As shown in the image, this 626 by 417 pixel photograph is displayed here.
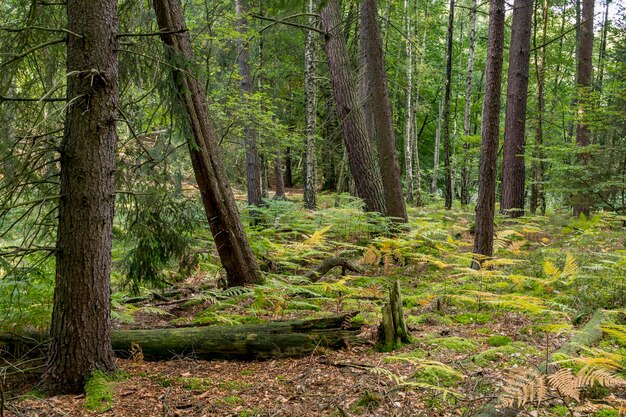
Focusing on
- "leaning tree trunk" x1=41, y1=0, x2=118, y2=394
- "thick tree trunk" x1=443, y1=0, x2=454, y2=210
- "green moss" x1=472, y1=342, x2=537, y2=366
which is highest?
"thick tree trunk" x1=443, y1=0, x2=454, y2=210

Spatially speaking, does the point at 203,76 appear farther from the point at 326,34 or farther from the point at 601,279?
the point at 601,279

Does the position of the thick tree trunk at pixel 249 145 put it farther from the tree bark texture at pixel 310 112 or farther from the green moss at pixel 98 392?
the green moss at pixel 98 392

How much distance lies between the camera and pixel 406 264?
8.72 m

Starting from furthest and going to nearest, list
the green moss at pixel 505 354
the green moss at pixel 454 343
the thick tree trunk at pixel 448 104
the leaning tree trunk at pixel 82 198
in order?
1. the thick tree trunk at pixel 448 104
2. the green moss at pixel 454 343
3. the green moss at pixel 505 354
4. the leaning tree trunk at pixel 82 198

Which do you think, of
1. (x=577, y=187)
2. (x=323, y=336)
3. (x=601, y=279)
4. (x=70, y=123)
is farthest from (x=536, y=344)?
(x=577, y=187)

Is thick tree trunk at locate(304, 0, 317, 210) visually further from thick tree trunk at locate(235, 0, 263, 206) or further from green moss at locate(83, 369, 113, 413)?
green moss at locate(83, 369, 113, 413)

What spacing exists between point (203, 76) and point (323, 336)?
3.62 meters

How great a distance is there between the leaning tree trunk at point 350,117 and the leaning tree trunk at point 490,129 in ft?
9.46

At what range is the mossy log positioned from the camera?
2848 millimetres

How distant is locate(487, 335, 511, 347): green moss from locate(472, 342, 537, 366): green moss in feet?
0.83

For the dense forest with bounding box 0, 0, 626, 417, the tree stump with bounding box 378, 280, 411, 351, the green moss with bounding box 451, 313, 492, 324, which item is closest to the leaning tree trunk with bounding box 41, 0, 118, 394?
the dense forest with bounding box 0, 0, 626, 417

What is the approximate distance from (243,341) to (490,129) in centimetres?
492

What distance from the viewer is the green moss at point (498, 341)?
452cm

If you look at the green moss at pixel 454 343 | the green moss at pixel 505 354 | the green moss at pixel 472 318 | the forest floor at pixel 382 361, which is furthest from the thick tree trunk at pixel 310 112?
the green moss at pixel 505 354
